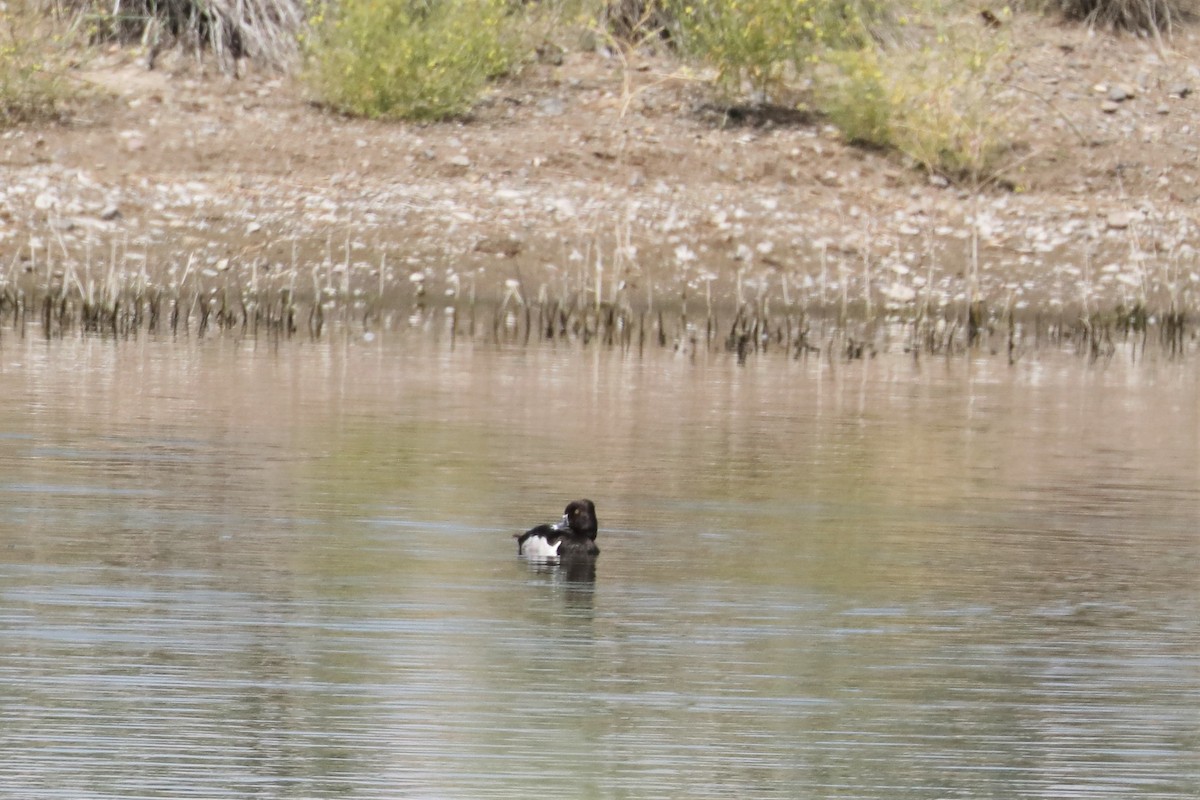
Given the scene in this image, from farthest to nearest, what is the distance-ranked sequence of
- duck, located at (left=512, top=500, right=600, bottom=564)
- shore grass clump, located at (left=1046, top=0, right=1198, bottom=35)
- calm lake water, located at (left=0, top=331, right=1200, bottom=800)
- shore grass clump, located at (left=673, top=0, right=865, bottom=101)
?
shore grass clump, located at (left=1046, top=0, right=1198, bottom=35)
shore grass clump, located at (left=673, top=0, right=865, bottom=101)
duck, located at (left=512, top=500, right=600, bottom=564)
calm lake water, located at (left=0, top=331, right=1200, bottom=800)

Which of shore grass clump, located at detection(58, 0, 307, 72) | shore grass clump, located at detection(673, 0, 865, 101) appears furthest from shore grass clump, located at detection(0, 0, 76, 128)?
shore grass clump, located at detection(673, 0, 865, 101)

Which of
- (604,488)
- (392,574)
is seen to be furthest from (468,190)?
(392,574)

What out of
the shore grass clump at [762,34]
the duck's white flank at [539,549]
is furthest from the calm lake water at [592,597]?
the shore grass clump at [762,34]

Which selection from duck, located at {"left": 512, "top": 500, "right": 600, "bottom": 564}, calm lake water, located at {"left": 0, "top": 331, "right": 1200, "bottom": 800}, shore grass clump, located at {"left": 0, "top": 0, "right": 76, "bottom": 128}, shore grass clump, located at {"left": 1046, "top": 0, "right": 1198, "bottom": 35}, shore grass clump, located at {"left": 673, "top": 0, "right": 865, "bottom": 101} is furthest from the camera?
shore grass clump, located at {"left": 1046, "top": 0, "right": 1198, "bottom": 35}

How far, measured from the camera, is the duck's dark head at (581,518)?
9.55 metres

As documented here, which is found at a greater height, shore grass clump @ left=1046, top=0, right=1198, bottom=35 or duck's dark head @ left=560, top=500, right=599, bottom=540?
shore grass clump @ left=1046, top=0, right=1198, bottom=35

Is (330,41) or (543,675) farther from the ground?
(330,41)

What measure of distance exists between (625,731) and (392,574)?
255 cm

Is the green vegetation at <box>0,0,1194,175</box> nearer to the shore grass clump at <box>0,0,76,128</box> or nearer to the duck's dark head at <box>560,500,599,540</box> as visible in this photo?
the shore grass clump at <box>0,0,76,128</box>

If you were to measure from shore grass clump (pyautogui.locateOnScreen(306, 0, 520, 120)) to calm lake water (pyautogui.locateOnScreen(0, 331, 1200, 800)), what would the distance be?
1044 centimetres

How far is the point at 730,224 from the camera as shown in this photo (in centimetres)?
2447

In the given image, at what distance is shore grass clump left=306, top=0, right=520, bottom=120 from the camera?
2630 centimetres

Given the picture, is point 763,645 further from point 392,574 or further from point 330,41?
point 330,41

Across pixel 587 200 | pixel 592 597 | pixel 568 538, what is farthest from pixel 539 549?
pixel 587 200
